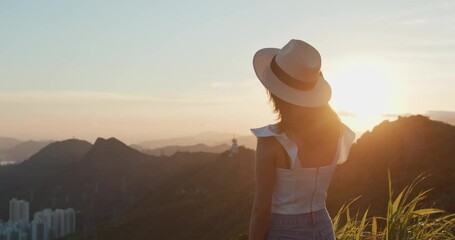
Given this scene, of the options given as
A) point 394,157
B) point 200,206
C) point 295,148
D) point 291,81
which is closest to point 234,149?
point 200,206

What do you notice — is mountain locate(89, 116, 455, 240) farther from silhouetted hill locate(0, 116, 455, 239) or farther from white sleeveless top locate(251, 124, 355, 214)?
white sleeveless top locate(251, 124, 355, 214)

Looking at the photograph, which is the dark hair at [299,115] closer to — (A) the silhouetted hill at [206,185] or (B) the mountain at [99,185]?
(A) the silhouetted hill at [206,185]

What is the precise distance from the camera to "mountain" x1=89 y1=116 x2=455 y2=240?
1294 inches

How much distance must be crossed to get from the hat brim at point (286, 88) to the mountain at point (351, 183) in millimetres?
4956

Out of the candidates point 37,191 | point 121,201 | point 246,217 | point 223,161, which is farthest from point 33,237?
point 246,217

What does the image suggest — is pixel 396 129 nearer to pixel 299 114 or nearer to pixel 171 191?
pixel 299 114

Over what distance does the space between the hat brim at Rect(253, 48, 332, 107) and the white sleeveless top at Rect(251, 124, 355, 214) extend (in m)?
0.20

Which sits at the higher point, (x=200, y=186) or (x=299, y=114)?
(x=299, y=114)

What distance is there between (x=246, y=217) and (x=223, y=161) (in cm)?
5382

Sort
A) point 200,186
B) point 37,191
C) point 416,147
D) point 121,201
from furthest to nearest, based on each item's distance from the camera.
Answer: point 37,191, point 121,201, point 200,186, point 416,147

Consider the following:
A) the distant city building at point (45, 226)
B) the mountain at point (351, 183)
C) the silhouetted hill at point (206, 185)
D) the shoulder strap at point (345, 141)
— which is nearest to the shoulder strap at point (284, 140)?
the shoulder strap at point (345, 141)

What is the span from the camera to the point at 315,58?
11.6 feet

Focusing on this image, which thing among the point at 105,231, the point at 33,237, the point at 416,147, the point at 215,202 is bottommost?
the point at 33,237

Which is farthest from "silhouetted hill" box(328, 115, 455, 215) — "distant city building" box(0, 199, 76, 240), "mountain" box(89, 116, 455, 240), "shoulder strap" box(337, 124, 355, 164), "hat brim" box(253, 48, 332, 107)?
"distant city building" box(0, 199, 76, 240)
